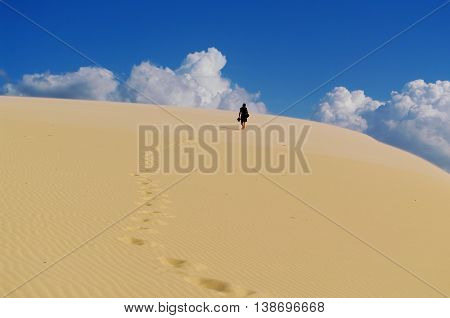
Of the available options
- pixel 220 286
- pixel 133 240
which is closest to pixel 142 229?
pixel 133 240

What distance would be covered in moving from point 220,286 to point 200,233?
2.43 metres

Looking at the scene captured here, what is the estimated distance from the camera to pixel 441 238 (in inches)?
437

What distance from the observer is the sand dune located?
6492 millimetres

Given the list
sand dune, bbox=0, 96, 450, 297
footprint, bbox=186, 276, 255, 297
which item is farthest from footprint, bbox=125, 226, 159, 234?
footprint, bbox=186, 276, 255, 297

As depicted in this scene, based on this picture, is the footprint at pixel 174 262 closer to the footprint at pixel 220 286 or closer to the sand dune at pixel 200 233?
the sand dune at pixel 200 233

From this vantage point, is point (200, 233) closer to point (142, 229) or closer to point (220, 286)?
point (142, 229)

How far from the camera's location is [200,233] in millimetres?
8906

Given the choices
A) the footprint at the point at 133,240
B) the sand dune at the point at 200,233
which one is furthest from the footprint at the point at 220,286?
the footprint at the point at 133,240

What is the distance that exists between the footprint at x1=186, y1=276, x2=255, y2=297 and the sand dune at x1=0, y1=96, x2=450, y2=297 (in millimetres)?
31

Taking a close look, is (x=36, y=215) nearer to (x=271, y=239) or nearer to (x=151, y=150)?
(x=271, y=239)

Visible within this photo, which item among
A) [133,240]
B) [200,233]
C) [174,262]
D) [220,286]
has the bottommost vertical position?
[220,286]

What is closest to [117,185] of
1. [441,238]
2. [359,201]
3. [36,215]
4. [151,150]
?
[36,215]

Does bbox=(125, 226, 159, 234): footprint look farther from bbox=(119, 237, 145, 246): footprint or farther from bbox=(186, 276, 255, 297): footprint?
bbox=(186, 276, 255, 297): footprint

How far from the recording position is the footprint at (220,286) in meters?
6.37
